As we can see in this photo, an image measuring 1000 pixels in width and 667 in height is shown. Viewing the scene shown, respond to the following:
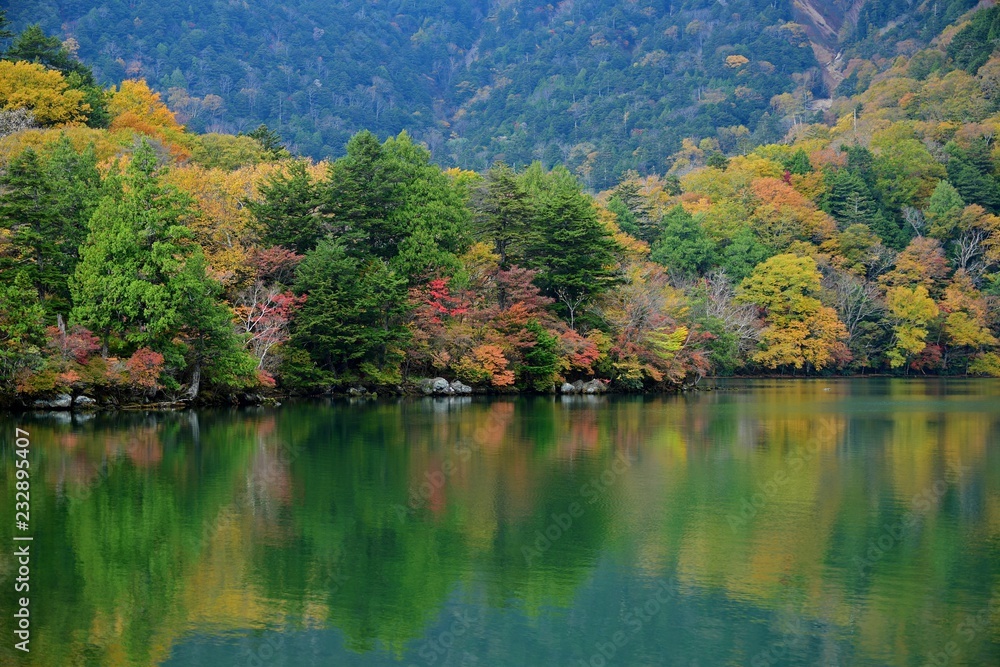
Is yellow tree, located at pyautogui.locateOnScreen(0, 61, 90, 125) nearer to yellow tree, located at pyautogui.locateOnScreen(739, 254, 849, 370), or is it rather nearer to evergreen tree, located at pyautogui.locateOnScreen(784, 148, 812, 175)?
yellow tree, located at pyautogui.locateOnScreen(739, 254, 849, 370)

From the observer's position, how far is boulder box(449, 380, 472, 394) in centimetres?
4234

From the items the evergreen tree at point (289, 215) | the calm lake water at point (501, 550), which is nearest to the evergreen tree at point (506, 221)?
the evergreen tree at point (289, 215)

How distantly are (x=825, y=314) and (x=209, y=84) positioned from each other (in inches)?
3965

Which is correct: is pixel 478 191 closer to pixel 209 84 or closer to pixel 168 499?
pixel 168 499

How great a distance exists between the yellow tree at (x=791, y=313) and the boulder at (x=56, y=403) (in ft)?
135

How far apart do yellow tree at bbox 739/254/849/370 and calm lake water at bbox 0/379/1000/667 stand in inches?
1370

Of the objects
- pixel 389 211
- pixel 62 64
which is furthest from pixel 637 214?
pixel 62 64

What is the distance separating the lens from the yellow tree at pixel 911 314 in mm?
63844

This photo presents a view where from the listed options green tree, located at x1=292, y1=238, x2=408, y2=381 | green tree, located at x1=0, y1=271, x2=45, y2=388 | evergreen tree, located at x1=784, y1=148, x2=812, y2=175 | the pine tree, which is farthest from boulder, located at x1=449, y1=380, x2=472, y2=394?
evergreen tree, located at x1=784, y1=148, x2=812, y2=175

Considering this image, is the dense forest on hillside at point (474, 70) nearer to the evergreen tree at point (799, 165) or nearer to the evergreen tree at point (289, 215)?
the evergreen tree at point (799, 165)

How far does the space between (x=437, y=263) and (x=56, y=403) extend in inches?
700

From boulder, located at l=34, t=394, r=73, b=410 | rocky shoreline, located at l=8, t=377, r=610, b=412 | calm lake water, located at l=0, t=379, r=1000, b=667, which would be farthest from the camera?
rocky shoreline, located at l=8, t=377, r=610, b=412

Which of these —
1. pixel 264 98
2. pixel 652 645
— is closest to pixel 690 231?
pixel 652 645

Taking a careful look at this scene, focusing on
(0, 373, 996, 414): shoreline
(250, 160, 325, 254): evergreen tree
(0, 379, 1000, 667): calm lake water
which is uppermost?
(250, 160, 325, 254): evergreen tree
